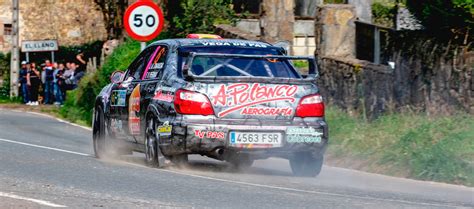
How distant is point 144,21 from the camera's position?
78.3 ft

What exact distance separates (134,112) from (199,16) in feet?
50.8

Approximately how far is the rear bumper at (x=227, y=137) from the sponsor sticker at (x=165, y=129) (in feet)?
0.35

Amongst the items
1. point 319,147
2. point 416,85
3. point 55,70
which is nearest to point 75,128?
point 416,85

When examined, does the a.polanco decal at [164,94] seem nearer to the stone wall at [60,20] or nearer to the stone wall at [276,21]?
the stone wall at [276,21]

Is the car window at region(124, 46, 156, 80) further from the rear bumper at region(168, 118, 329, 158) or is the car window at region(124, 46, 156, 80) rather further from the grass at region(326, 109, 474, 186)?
the grass at region(326, 109, 474, 186)

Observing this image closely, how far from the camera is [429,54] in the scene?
18734mm

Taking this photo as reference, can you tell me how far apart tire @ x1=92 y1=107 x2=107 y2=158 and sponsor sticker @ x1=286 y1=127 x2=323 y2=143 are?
3.64 metres

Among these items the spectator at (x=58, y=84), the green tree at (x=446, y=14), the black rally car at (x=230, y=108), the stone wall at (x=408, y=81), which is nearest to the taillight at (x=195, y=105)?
the black rally car at (x=230, y=108)

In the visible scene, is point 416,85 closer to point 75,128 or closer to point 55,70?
point 75,128

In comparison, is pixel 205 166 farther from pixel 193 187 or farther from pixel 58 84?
pixel 58 84

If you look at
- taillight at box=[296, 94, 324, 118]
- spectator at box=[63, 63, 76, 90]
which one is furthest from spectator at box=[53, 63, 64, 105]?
taillight at box=[296, 94, 324, 118]

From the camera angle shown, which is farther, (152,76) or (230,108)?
(152,76)

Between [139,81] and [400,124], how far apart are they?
393 cm

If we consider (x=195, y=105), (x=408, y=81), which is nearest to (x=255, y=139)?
(x=195, y=105)
